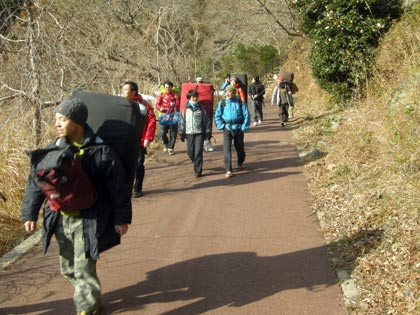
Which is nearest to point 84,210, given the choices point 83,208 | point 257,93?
point 83,208

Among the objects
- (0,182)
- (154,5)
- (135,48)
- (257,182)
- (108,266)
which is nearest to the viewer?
(108,266)

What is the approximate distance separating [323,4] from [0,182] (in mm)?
9607

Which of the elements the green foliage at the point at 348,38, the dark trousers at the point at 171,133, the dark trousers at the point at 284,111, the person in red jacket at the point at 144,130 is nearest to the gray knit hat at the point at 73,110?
the person in red jacket at the point at 144,130

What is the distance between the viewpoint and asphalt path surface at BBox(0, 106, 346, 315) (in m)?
4.16

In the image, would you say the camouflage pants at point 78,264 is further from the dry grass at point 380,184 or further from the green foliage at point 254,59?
the green foliage at point 254,59

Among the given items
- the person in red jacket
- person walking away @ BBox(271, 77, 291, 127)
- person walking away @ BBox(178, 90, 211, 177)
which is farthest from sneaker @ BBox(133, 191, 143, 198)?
person walking away @ BBox(271, 77, 291, 127)

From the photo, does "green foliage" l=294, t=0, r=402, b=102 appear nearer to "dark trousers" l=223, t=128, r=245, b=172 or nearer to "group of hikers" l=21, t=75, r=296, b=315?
"dark trousers" l=223, t=128, r=245, b=172

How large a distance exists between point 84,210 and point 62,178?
39 centimetres

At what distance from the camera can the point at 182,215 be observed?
6.62 m

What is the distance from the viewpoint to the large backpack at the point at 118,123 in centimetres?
384

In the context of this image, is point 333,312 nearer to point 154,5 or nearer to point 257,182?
point 257,182

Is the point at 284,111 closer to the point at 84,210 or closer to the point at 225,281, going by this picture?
the point at 225,281

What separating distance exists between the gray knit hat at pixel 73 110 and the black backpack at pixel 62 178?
0.22m

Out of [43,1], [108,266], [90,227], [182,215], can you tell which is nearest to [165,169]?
[182,215]
